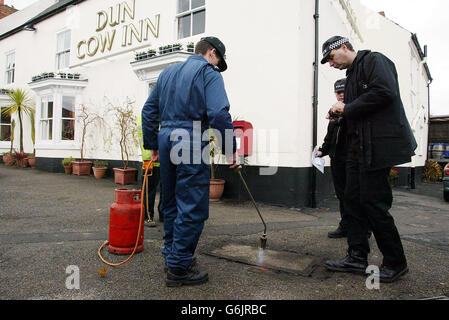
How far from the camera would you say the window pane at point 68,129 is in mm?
11938

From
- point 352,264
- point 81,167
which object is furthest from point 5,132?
point 352,264

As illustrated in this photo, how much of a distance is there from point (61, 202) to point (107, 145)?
4.80 meters

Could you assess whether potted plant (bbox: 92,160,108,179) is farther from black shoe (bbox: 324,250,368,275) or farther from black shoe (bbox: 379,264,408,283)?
black shoe (bbox: 379,264,408,283)

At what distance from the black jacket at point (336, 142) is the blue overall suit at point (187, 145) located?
1366 mm

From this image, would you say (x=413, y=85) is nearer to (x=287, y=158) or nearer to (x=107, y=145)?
(x=287, y=158)

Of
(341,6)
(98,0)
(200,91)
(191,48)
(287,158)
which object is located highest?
(98,0)

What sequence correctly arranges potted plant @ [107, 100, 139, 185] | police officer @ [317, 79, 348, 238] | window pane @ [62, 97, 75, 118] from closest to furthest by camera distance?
police officer @ [317, 79, 348, 238], potted plant @ [107, 100, 139, 185], window pane @ [62, 97, 75, 118]

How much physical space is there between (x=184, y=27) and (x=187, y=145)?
7.32m

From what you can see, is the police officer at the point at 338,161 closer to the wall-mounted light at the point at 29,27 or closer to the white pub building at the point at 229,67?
the white pub building at the point at 229,67

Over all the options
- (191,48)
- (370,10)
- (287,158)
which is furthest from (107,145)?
(370,10)

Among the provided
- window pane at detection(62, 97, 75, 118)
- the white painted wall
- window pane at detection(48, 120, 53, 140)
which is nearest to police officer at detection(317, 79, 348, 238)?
the white painted wall

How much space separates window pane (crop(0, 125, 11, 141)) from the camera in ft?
52.7

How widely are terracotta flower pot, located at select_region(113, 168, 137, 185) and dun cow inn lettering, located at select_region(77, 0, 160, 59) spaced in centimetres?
399

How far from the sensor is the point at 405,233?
181 inches
